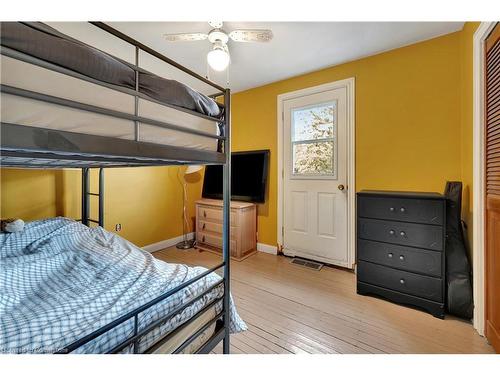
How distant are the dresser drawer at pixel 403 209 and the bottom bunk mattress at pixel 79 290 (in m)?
1.47

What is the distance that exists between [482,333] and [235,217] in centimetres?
238

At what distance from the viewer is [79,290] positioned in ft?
3.31

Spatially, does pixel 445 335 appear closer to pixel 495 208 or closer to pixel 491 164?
pixel 495 208

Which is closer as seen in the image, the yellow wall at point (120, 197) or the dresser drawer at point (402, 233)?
the dresser drawer at point (402, 233)

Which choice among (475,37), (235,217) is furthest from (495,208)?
(235,217)

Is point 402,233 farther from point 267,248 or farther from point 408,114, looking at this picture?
point 267,248

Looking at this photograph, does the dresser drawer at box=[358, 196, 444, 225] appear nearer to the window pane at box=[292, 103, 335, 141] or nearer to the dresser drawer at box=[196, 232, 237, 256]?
the window pane at box=[292, 103, 335, 141]

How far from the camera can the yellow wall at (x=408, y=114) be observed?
198cm

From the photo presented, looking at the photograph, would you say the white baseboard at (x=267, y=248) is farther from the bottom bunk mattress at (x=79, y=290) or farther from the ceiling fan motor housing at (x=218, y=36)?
the ceiling fan motor housing at (x=218, y=36)

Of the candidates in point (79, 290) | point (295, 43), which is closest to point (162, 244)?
point (79, 290)

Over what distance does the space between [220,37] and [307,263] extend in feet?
8.53

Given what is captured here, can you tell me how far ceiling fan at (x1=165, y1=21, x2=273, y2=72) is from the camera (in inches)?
65.3

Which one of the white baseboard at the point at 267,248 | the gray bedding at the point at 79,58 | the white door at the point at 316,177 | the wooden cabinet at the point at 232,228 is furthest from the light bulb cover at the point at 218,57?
the white baseboard at the point at 267,248
